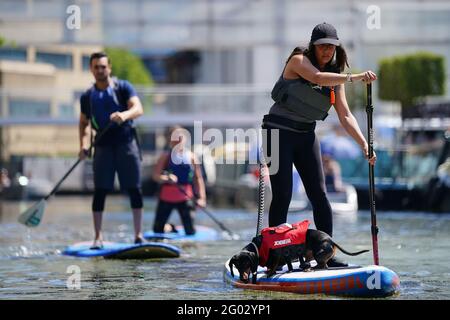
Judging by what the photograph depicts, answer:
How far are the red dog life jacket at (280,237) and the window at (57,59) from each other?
31.9 meters

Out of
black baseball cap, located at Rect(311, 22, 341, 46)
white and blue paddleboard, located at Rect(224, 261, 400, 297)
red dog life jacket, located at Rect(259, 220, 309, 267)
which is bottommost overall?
white and blue paddleboard, located at Rect(224, 261, 400, 297)

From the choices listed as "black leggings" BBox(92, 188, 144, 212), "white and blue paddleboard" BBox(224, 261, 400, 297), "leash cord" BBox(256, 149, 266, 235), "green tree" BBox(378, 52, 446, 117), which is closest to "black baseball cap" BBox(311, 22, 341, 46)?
"leash cord" BBox(256, 149, 266, 235)

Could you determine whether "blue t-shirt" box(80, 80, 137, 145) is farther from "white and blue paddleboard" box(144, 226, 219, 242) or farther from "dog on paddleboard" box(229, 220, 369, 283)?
"dog on paddleboard" box(229, 220, 369, 283)

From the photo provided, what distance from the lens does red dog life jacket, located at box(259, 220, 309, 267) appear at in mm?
9273

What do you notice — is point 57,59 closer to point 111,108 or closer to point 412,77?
point 412,77

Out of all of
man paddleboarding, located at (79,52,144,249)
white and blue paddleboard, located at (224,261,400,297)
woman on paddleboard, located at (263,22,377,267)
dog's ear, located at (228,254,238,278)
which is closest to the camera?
white and blue paddleboard, located at (224,261,400,297)

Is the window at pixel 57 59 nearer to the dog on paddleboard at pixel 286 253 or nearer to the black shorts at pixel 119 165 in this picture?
the black shorts at pixel 119 165

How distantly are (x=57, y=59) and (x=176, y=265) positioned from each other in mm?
31168

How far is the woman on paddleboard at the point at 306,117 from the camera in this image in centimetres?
953

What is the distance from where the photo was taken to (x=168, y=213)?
1591 cm

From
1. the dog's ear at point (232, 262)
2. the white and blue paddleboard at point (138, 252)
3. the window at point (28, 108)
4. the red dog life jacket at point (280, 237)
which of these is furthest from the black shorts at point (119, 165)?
the window at point (28, 108)

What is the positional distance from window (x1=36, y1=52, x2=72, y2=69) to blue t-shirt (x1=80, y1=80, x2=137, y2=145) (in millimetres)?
28181

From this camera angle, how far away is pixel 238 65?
55.2 meters
